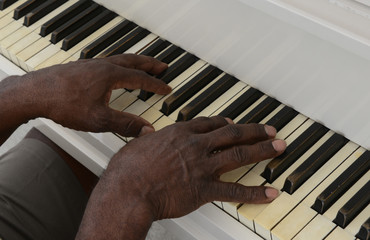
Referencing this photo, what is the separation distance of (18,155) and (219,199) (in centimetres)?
78

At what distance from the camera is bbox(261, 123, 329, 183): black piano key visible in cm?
145

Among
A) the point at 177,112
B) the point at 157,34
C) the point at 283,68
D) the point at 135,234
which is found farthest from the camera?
the point at 157,34

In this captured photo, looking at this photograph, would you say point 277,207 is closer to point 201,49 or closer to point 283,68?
point 283,68

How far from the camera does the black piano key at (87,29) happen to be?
1865 millimetres

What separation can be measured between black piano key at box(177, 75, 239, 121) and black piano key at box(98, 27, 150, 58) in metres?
0.30

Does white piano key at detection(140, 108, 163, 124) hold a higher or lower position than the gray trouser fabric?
higher

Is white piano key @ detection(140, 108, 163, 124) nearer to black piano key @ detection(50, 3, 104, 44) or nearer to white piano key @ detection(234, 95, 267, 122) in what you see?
white piano key @ detection(234, 95, 267, 122)

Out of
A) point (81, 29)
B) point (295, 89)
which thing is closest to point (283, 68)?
point (295, 89)

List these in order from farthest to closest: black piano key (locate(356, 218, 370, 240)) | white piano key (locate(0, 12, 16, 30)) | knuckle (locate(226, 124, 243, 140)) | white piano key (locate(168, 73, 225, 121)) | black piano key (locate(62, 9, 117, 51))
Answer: white piano key (locate(0, 12, 16, 30)) < black piano key (locate(62, 9, 117, 51)) < white piano key (locate(168, 73, 225, 121)) < knuckle (locate(226, 124, 243, 140)) < black piano key (locate(356, 218, 370, 240))

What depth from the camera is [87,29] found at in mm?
1898

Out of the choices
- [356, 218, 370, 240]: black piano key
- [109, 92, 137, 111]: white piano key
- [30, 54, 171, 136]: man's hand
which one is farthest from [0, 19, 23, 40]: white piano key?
[356, 218, 370, 240]: black piano key

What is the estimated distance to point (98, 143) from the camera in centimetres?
170

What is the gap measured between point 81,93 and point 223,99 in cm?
35

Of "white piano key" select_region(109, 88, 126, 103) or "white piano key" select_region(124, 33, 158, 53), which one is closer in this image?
"white piano key" select_region(109, 88, 126, 103)
